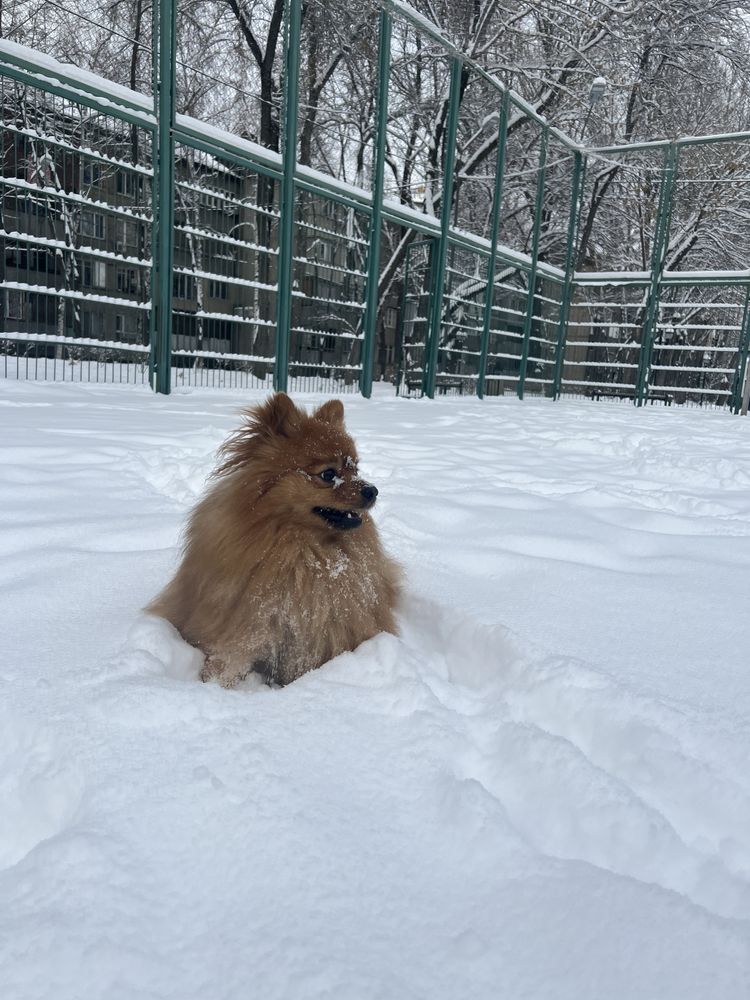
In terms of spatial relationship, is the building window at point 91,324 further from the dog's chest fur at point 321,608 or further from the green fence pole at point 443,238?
the dog's chest fur at point 321,608

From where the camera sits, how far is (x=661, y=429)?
344 inches

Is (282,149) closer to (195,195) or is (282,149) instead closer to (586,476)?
(195,195)

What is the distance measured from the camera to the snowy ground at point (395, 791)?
893 mm

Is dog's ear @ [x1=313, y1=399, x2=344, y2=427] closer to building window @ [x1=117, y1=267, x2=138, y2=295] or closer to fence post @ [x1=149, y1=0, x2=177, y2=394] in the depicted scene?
fence post @ [x1=149, y1=0, x2=177, y2=394]

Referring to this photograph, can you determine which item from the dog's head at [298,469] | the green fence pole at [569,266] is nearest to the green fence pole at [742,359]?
the green fence pole at [569,266]

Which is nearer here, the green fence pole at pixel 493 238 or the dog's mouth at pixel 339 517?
the dog's mouth at pixel 339 517

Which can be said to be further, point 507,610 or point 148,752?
point 507,610

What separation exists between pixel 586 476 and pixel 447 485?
1.27m

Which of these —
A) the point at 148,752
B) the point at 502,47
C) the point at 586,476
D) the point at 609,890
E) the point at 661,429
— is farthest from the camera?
the point at 502,47

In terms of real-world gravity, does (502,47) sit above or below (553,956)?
→ above

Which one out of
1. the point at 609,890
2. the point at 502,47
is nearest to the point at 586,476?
the point at 609,890

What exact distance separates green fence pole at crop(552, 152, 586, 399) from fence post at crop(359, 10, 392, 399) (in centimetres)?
600

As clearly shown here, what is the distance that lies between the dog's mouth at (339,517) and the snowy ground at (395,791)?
337 mm

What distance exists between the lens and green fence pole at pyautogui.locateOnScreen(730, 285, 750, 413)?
1384cm
